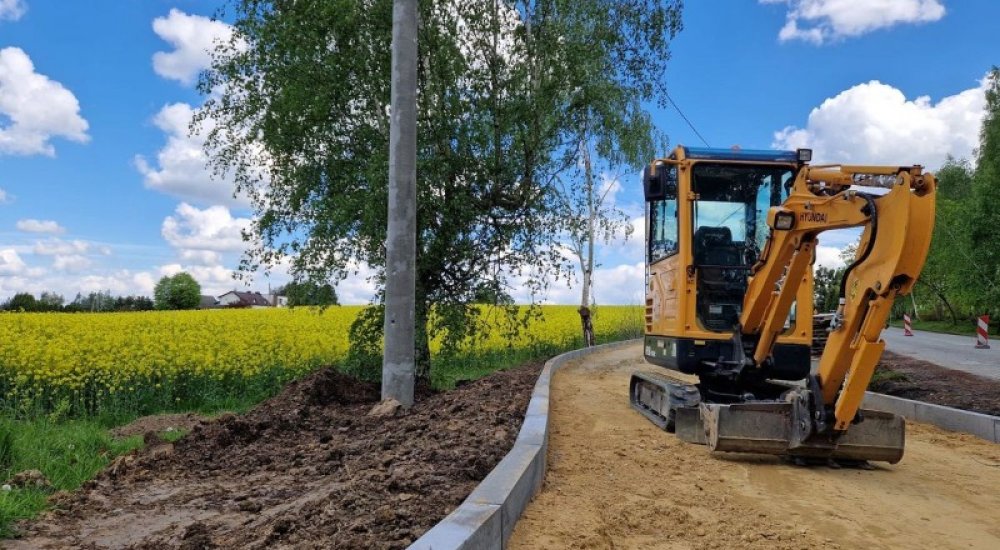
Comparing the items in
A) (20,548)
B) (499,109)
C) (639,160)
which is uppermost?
(639,160)

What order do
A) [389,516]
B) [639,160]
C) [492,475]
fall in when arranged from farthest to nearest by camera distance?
[639,160] → [492,475] → [389,516]

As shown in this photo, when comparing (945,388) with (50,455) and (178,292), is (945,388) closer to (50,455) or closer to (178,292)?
(50,455)

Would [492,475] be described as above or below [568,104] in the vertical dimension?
below

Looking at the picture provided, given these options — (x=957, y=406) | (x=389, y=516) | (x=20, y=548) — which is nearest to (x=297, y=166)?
(x=20, y=548)

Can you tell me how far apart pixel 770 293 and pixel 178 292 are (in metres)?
55.9

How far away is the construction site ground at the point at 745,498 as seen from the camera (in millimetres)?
4457

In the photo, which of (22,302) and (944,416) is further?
(22,302)

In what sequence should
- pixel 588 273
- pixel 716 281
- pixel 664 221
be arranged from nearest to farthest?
pixel 716 281 < pixel 664 221 < pixel 588 273

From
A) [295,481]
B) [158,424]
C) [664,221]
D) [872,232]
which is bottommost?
[158,424]

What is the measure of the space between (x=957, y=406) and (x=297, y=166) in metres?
10.7

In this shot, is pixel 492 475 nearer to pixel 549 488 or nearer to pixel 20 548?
pixel 549 488

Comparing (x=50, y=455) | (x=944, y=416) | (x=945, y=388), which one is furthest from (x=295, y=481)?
(x=945, y=388)

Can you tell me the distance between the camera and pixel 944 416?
9211 millimetres

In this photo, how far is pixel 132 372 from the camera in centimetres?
1156
